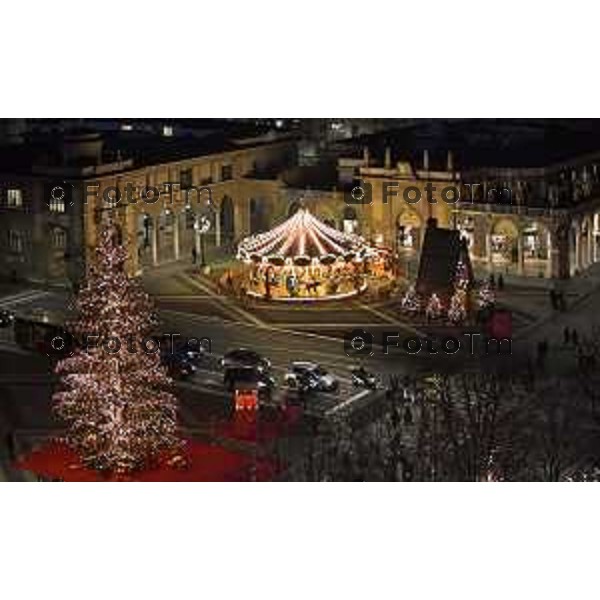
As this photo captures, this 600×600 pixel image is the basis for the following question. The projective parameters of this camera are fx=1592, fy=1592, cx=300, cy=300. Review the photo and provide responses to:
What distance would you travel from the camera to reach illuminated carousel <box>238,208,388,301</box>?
14328 millimetres

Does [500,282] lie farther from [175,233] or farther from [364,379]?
[175,233]

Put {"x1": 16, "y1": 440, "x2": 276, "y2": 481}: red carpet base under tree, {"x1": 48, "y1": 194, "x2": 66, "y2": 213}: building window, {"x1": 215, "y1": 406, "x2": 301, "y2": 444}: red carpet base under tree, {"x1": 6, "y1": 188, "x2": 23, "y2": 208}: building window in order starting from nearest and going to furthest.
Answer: {"x1": 16, "y1": 440, "x2": 276, "y2": 481}: red carpet base under tree → {"x1": 215, "y1": 406, "x2": 301, "y2": 444}: red carpet base under tree → {"x1": 6, "y1": 188, "x2": 23, "y2": 208}: building window → {"x1": 48, "y1": 194, "x2": 66, "y2": 213}: building window

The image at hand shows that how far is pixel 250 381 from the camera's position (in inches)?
548

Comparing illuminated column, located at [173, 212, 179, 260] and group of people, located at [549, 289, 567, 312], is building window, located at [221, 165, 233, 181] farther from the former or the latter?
group of people, located at [549, 289, 567, 312]

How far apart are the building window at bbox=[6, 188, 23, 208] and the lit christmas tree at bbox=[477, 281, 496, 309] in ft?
13.8

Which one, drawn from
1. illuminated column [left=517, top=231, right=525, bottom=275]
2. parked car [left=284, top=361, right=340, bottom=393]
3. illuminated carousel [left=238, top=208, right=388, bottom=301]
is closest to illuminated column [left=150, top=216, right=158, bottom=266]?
illuminated carousel [left=238, top=208, right=388, bottom=301]

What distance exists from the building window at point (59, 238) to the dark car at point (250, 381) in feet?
6.35

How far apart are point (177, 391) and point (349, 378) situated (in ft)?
4.94

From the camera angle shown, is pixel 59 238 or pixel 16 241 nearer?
pixel 59 238

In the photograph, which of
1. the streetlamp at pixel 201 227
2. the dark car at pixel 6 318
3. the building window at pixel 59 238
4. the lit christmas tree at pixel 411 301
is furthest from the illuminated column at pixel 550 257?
the dark car at pixel 6 318

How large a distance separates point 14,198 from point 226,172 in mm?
1952

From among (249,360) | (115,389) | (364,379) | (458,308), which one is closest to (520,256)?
(458,308)

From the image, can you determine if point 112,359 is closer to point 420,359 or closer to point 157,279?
point 157,279

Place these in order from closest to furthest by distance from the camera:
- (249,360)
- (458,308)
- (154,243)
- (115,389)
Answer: (115,389)
(249,360)
(458,308)
(154,243)
